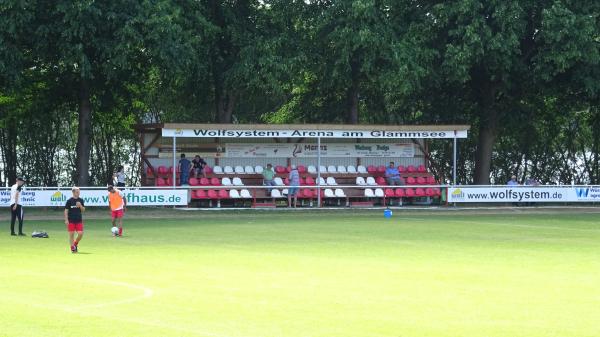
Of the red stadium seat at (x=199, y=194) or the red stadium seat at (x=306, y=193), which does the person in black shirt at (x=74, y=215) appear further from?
the red stadium seat at (x=306, y=193)

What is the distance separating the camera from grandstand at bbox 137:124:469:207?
4466 cm

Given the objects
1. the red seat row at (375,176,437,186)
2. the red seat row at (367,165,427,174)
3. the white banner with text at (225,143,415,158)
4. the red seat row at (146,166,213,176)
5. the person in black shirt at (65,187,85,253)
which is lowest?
the person in black shirt at (65,187,85,253)

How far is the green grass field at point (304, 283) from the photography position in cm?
1406

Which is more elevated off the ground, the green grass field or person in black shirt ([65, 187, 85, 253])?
person in black shirt ([65, 187, 85, 253])

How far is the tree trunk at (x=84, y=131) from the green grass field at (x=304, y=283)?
1269 centimetres

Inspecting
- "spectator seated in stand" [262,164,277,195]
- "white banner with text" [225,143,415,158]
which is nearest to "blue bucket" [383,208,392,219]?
"spectator seated in stand" [262,164,277,195]

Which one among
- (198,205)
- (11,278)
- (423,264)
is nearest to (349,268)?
(423,264)

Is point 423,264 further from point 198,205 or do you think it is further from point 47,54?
point 47,54

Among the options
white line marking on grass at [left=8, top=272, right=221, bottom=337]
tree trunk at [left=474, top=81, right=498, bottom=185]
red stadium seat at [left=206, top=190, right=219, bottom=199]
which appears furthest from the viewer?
tree trunk at [left=474, top=81, right=498, bottom=185]

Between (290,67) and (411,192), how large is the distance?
752 cm

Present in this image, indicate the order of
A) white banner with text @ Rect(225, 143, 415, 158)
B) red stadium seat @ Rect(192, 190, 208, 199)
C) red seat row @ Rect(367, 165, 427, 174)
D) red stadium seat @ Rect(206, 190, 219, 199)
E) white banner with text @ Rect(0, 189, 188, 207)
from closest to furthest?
white banner with text @ Rect(0, 189, 188, 207) → red stadium seat @ Rect(192, 190, 208, 199) → red stadium seat @ Rect(206, 190, 219, 199) → white banner with text @ Rect(225, 143, 415, 158) → red seat row @ Rect(367, 165, 427, 174)

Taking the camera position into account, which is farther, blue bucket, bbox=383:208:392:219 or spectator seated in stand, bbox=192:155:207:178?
spectator seated in stand, bbox=192:155:207:178

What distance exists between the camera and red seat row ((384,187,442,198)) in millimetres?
46688

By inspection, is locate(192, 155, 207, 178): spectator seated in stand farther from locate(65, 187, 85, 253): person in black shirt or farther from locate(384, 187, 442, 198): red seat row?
locate(65, 187, 85, 253): person in black shirt
